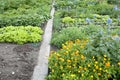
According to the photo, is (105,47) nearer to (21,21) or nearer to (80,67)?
(80,67)

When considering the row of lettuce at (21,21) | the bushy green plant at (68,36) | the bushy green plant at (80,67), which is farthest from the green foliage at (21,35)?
the bushy green plant at (80,67)

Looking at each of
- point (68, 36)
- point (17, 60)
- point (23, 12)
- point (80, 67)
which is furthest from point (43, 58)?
point (23, 12)

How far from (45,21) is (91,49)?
5153 millimetres

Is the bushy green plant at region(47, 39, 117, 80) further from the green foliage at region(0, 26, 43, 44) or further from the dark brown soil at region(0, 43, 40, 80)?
the green foliage at region(0, 26, 43, 44)

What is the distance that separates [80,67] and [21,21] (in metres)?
5.05

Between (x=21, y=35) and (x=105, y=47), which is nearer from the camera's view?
(x=105, y=47)

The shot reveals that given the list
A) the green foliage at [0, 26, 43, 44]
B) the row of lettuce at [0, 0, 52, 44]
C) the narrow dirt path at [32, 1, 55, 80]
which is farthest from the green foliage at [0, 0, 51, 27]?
the green foliage at [0, 26, 43, 44]

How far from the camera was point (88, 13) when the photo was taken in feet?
38.0

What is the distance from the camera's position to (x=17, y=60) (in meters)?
7.18

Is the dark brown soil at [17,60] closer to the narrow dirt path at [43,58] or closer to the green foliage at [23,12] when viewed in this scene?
the narrow dirt path at [43,58]

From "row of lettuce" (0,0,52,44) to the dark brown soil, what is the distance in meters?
0.34

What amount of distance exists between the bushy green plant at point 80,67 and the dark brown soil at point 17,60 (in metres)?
0.72

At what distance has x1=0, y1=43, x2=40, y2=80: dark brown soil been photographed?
20.8ft

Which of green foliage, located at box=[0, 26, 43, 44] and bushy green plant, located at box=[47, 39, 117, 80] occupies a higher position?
bushy green plant, located at box=[47, 39, 117, 80]
